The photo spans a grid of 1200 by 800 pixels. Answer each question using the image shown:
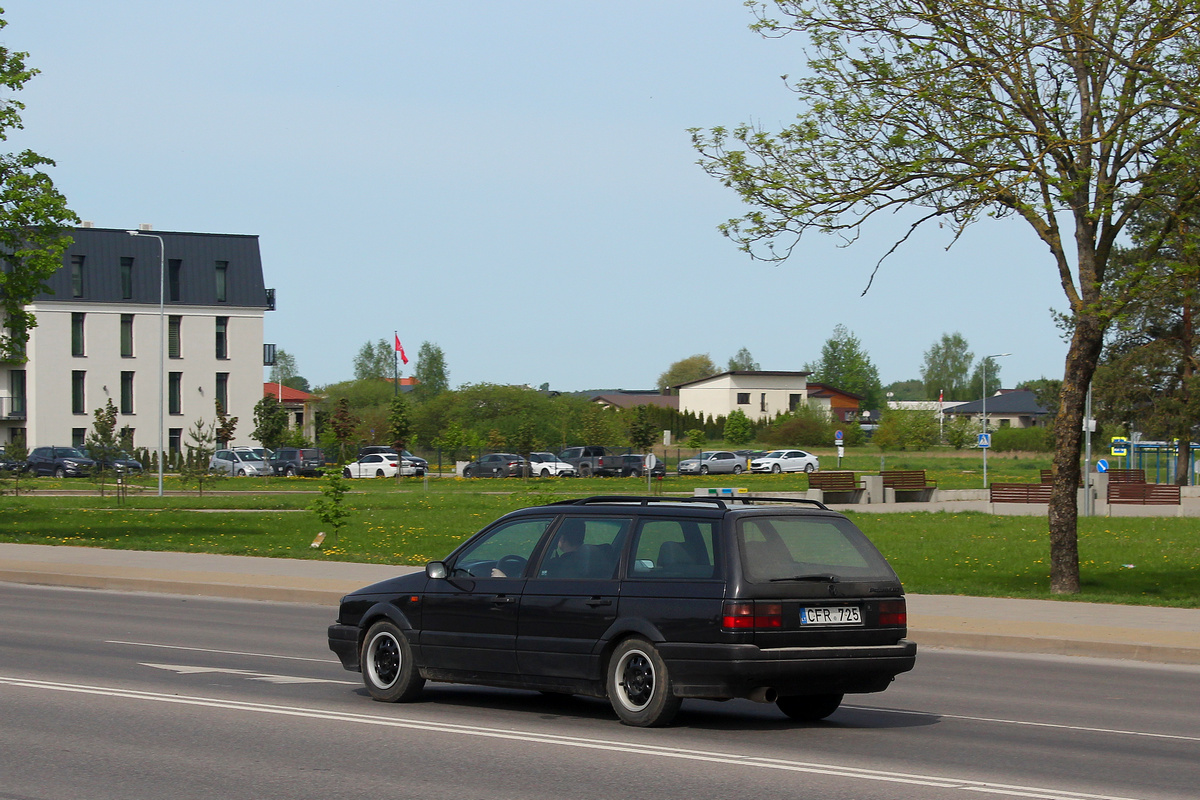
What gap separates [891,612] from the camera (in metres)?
9.09

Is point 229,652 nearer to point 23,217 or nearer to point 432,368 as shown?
point 23,217

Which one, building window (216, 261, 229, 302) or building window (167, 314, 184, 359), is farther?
building window (216, 261, 229, 302)

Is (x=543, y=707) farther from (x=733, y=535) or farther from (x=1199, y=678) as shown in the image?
(x=1199, y=678)

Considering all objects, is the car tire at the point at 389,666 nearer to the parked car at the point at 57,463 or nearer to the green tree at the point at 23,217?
the green tree at the point at 23,217

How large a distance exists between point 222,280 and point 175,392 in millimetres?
7593

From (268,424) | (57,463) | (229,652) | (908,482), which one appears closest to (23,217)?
(229,652)

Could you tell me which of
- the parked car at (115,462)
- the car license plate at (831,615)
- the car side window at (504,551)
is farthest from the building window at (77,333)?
the car license plate at (831,615)

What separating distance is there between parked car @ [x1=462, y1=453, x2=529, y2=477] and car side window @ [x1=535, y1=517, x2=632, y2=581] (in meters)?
60.9

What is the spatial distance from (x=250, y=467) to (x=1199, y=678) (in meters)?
62.0

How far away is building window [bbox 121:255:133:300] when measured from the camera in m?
80.1

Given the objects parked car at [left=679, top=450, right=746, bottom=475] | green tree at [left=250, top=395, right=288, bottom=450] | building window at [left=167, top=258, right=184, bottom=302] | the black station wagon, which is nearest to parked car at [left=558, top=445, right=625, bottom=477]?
parked car at [left=679, top=450, right=746, bottom=475]

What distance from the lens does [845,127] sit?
18.5 m

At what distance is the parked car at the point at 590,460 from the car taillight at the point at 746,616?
64.3m

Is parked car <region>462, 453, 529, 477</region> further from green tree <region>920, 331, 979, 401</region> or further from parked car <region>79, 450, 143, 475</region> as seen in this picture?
green tree <region>920, 331, 979, 401</region>
